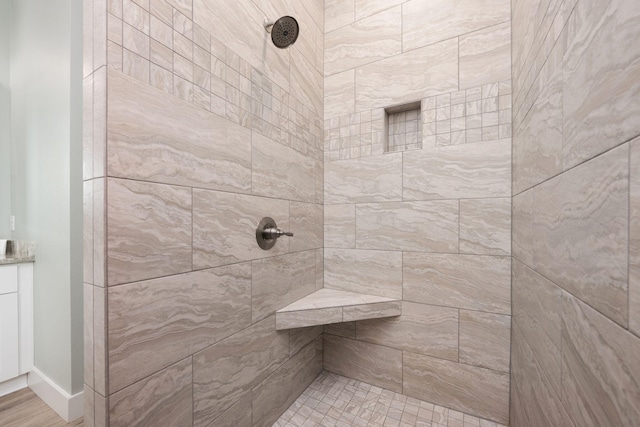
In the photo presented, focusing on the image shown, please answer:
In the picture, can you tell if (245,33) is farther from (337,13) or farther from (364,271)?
(364,271)

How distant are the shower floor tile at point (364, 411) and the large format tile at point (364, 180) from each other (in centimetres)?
113

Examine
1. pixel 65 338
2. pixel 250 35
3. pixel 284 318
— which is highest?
pixel 250 35

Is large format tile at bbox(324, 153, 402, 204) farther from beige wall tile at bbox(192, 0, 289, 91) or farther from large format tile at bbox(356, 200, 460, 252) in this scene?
beige wall tile at bbox(192, 0, 289, 91)

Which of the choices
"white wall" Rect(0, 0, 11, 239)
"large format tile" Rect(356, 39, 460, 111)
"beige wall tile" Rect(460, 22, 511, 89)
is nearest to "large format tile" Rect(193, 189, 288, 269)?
"large format tile" Rect(356, 39, 460, 111)

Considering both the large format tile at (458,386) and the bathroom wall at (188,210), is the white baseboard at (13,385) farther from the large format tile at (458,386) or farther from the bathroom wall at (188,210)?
the large format tile at (458,386)

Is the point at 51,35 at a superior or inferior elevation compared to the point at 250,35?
superior

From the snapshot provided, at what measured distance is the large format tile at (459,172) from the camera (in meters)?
1.27

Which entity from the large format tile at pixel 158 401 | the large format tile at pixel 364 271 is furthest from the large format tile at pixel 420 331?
the large format tile at pixel 158 401

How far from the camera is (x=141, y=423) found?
2.46 feet

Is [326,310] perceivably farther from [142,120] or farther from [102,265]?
[142,120]

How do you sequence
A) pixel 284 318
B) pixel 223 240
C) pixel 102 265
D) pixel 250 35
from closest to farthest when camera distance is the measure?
1. pixel 102 265
2. pixel 223 240
3. pixel 250 35
4. pixel 284 318

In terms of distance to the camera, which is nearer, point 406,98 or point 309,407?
point 309,407

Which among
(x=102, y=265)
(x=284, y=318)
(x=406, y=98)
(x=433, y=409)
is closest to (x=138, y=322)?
(x=102, y=265)

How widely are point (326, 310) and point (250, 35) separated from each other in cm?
137
